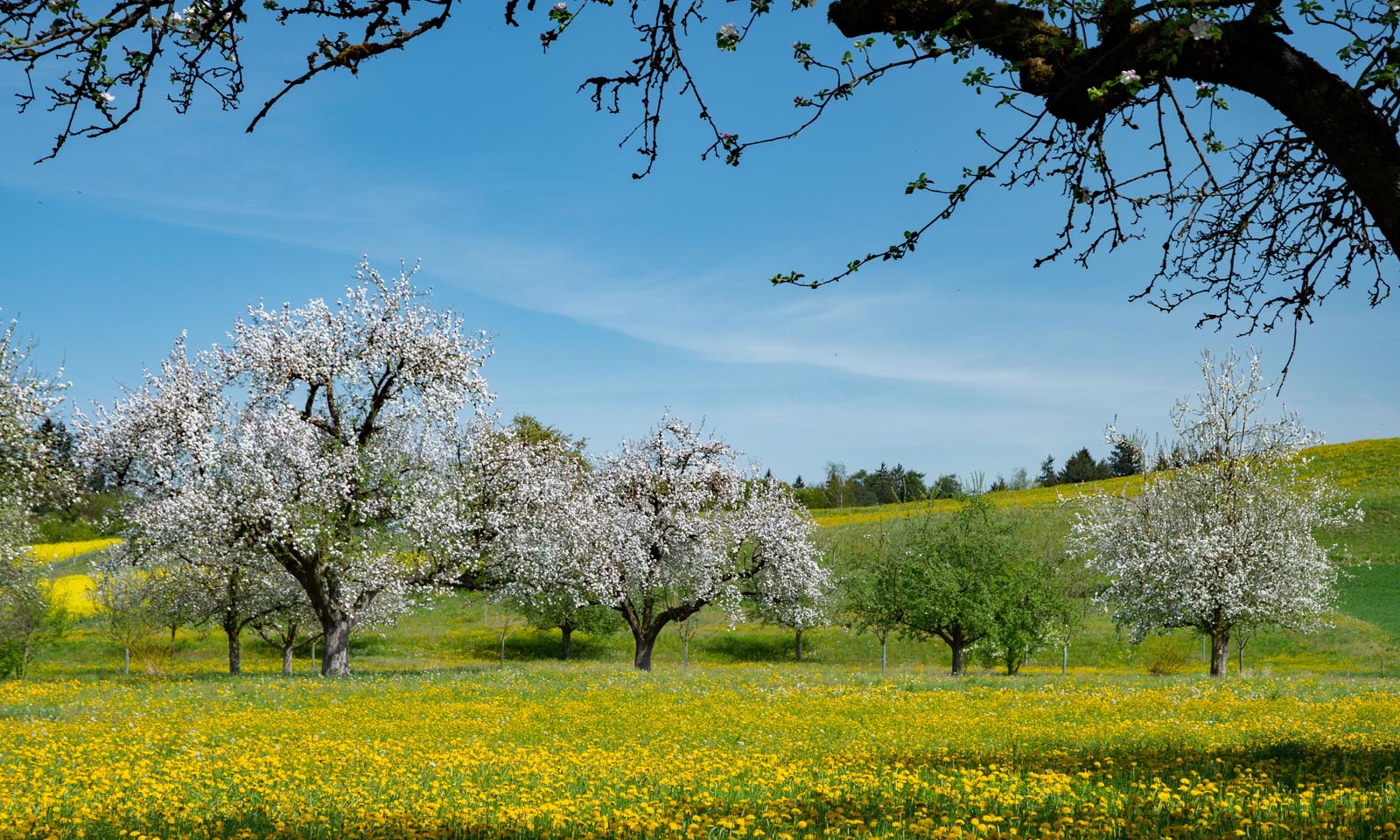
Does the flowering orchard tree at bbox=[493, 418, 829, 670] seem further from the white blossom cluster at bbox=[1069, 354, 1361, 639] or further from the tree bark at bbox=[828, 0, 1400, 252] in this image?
the tree bark at bbox=[828, 0, 1400, 252]

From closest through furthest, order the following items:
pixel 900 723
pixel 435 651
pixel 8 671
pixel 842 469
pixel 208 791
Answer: pixel 208 791 → pixel 900 723 → pixel 8 671 → pixel 435 651 → pixel 842 469

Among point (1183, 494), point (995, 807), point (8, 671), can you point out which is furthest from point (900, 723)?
point (8, 671)

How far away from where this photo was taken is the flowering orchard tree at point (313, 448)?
28.0 meters

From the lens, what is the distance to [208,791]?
10.3 metres

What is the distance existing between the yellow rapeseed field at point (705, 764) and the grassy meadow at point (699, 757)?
0.06m

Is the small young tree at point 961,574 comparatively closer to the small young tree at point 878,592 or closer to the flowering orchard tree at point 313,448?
the small young tree at point 878,592

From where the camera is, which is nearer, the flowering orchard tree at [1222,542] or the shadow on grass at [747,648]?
the flowering orchard tree at [1222,542]

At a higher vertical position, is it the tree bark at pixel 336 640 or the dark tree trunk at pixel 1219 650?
the tree bark at pixel 336 640

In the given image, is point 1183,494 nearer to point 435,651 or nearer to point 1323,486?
point 1323,486

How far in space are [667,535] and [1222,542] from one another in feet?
64.7

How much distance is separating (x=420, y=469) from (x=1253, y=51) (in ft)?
88.0

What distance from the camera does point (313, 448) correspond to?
28.8 meters

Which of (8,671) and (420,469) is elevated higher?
(420,469)

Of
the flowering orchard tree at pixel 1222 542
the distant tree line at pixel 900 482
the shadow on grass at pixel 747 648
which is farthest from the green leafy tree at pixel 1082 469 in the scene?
the flowering orchard tree at pixel 1222 542
